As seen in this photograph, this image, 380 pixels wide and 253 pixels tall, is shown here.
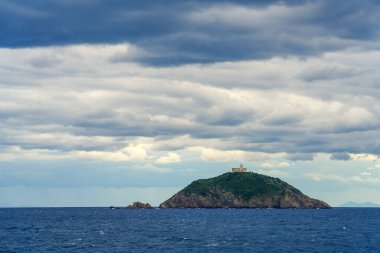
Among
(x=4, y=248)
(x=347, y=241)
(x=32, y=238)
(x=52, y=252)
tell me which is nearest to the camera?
Answer: (x=52, y=252)

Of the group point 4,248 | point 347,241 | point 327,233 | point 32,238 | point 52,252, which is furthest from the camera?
point 327,233

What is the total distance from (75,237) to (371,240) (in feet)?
293

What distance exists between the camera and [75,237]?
175000 mm

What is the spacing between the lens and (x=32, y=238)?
6747 inches

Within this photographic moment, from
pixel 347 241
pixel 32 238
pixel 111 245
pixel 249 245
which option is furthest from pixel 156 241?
pixel 347 241

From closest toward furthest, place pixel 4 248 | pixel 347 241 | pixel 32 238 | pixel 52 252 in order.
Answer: pixel 52 252
pixel 4 248
pixel 347 241
pixel 32 238

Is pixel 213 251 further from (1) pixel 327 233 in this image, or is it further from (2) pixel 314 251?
(1) pixel 327 233

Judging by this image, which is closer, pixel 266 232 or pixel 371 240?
pixel 371 240

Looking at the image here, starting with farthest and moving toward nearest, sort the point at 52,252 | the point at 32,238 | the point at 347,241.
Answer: the point at 32,238, the point at 347,241, the point at 52,252

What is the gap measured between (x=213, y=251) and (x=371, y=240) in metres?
58.0

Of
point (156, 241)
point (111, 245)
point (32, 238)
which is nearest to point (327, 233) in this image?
point (156, 241)

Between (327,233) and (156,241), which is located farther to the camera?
(327,233)

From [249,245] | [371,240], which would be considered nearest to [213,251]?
[249,245]

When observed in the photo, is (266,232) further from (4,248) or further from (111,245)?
(4,248)
